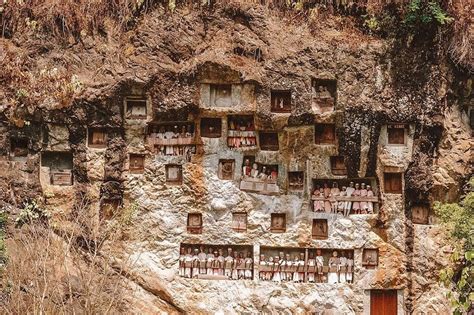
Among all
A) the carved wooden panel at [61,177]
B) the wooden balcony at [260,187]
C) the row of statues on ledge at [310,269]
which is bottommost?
the row of statues on ledge at [310,269]

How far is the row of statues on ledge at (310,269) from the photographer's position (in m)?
13.9

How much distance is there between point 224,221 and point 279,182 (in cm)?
145

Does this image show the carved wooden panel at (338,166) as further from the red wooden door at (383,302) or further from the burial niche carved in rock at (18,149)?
the burial niche carved in rock at (18,149)

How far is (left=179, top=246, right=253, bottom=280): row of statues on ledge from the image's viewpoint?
13914 mm

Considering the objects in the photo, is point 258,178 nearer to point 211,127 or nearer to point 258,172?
point 258,172

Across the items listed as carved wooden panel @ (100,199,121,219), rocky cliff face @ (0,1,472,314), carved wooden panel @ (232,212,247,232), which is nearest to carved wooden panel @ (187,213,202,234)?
rocky cliff face @ (0,1,472,314)

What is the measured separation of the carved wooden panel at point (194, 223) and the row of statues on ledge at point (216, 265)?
0.39 meters

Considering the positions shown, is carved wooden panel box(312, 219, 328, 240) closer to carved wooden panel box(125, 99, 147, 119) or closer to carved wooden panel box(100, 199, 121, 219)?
carved wooden panel box(100, 199, 121, 219)

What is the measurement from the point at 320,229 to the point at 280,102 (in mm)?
2877

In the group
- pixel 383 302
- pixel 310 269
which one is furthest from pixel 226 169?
pixel 383 302

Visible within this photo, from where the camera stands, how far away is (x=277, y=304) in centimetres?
1368

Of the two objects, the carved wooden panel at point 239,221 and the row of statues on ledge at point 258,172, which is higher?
the row of statues on ledge at point 258,172

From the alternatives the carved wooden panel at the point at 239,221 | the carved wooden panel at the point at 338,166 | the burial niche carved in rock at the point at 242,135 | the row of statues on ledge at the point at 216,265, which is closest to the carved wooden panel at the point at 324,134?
the carved wooden panel at the point at 338,166

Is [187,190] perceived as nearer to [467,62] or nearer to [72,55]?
[72,55]
